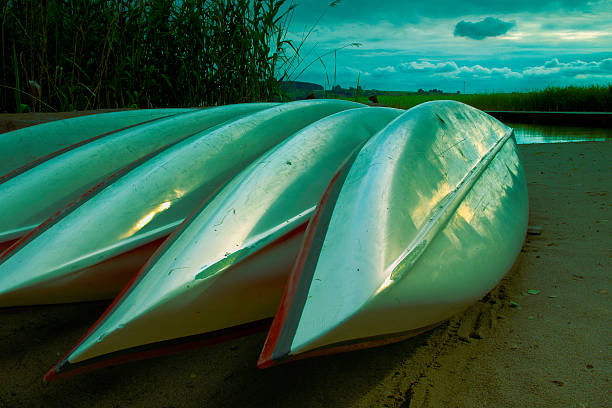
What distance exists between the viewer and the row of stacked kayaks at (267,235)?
2.41 feet

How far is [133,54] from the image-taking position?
326 centimetres

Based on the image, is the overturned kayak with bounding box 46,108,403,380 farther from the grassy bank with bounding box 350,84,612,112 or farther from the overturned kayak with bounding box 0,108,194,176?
the grassy bank with bounding box 350,84,612,112

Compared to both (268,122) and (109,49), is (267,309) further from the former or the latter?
(109,49)

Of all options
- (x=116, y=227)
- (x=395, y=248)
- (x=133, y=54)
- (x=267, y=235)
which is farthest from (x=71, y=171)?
(x=133, y=54)

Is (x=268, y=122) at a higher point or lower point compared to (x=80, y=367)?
higher

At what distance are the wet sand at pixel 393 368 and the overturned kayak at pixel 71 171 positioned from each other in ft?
0.95

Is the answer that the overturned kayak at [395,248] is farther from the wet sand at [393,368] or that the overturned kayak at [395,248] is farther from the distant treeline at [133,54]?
the distant treeline at [133,54]

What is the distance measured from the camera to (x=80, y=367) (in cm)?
72

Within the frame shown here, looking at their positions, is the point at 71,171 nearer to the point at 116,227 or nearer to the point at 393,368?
the point at 116,227

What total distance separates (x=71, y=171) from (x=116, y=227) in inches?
15.3

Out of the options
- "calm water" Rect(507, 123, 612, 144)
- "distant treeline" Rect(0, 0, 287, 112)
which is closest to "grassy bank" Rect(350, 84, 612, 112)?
"calm water" Rect(507, 123, 612, 144)

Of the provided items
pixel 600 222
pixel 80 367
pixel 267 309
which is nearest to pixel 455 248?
pixel 267 309

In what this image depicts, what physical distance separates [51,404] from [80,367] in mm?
250

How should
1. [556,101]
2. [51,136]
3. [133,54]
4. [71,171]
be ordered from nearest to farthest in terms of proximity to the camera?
[71,171] < [51,136] < [133,54] < [556,101]
